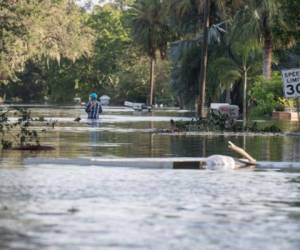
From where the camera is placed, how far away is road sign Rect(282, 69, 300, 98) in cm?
3291

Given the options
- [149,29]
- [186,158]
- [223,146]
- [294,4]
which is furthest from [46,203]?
[149,29]

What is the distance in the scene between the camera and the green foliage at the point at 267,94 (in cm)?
6322

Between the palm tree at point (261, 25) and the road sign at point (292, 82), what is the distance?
28.2m

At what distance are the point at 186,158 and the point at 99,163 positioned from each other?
2.66 metres

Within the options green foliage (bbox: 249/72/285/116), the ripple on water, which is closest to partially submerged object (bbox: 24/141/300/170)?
the ripple on water

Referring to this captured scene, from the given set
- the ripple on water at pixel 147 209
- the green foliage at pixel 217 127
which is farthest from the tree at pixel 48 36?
the ripple on water at pixel 147 209

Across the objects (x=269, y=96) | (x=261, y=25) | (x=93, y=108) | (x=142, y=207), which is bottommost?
(x=142, y=207)

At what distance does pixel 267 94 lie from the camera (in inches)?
2514

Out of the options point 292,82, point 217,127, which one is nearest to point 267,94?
point 217,127

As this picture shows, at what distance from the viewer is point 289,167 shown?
22.0 metres

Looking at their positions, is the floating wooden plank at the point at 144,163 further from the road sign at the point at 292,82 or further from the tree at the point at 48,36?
the tree at the point at 48,36

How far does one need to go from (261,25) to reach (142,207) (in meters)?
50.2

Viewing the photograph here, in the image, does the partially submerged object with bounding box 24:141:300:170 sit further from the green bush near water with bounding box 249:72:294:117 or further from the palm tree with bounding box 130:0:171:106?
the palm tree with bounding box 130:0:171:106

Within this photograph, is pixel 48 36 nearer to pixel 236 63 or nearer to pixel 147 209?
pixel 236 63
